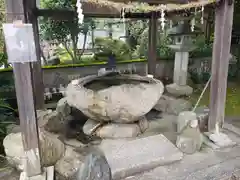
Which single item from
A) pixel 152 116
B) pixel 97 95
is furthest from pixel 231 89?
pixel 97 95

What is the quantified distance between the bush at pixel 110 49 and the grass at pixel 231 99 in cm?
221

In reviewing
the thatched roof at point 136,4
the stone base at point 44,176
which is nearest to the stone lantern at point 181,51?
the thatched roof at point 136,4

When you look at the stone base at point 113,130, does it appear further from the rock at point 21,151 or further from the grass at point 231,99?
the grass at point 231,99

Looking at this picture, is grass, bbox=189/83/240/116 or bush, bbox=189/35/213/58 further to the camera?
bush, bbox=189/35/213/58

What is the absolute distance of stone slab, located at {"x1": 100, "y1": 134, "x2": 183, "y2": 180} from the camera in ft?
6.55

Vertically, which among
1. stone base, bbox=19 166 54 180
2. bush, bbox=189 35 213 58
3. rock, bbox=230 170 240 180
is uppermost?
bush, bbox=189 35 213 58

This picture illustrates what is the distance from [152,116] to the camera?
3404 mm

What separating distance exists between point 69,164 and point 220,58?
80.3 inches

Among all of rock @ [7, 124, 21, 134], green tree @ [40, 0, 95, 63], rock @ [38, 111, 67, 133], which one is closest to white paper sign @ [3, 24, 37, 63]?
rock @ [38, 111, 67, 133]

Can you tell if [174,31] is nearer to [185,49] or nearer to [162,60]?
[185,49]

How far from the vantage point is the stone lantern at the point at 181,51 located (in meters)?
4.43

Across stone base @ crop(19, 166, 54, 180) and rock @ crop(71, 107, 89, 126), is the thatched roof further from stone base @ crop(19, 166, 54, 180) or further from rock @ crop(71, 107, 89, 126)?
stone base @ crop(19, 166, 54, 180)

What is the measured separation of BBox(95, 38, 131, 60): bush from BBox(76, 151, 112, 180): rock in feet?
13.4

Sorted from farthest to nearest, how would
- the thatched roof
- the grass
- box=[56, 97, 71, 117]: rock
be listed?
the grass
box=[56, 97, 71, 117]: rock
the thatched roof
